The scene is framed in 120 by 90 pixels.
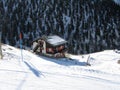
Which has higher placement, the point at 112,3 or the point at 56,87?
the point at 112,3

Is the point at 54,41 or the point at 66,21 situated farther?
the point at 66,21

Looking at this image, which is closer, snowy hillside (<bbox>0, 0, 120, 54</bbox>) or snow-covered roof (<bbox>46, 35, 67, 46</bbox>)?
snow-covered roof (<bbox>46, 35, 67, 46</bbox>)

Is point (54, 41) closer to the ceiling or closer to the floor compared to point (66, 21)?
closer to the floor

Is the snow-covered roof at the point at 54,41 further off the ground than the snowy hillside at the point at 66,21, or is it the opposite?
the snowy hillside at the point at 66,21

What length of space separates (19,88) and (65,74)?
533 cm

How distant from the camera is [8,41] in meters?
118

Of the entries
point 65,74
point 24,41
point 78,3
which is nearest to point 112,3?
point 78,3

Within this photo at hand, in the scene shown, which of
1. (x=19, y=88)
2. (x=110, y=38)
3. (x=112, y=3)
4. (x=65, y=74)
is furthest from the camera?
(x=112, y=3)

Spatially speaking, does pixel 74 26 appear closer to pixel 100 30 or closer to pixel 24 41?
pixel 100 30

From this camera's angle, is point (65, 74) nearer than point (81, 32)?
Yes

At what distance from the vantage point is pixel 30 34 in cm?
12006

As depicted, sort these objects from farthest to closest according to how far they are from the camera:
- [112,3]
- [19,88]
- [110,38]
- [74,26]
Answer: [112,3]
[74,26]
[110,38]
[19,88]

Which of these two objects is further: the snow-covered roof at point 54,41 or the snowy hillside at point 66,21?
the snowy hillside at point 66,21

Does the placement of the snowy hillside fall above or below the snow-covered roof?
Answer: above
